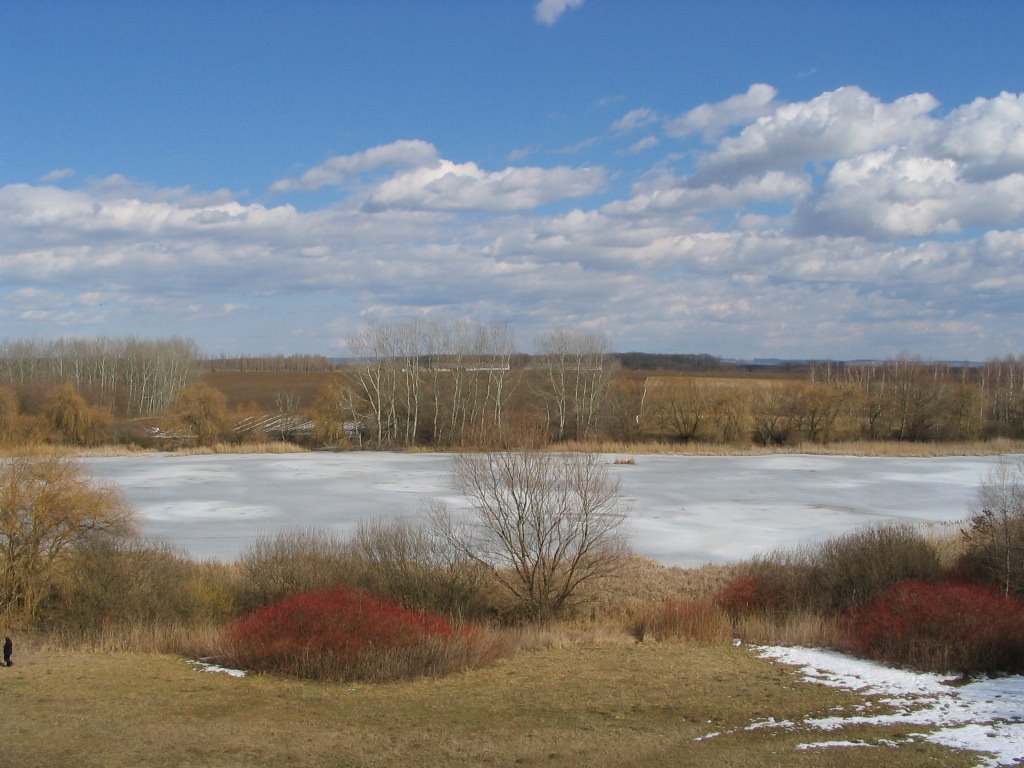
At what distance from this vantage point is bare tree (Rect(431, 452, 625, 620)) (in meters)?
16.9

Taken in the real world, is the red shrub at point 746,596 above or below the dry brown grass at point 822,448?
below

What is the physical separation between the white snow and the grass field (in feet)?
0.90

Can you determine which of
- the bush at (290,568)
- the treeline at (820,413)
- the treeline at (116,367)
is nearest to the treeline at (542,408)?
the treeline at (820,413)

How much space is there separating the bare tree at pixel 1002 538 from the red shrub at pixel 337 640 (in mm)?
10702

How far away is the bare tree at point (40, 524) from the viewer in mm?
15414

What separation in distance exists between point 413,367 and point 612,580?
32.3m

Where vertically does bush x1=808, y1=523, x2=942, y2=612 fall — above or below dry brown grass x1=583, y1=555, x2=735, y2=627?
above

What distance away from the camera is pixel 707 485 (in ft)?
98.8

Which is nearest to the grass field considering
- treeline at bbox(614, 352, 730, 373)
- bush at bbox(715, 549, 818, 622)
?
bush at bbox(715, 549, 818, 622)

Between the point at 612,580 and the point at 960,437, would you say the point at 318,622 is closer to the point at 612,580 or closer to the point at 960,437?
the point at 612,580

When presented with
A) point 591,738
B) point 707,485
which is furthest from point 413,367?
point 591,738

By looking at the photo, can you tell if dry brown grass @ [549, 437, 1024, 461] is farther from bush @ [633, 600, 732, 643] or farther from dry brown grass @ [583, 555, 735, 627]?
bush @ [633, 600, 732, 643]

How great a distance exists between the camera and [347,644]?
→ 11.8 m

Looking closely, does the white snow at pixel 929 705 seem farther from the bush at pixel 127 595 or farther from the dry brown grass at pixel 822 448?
the dry brown grass at pixel 822 448
